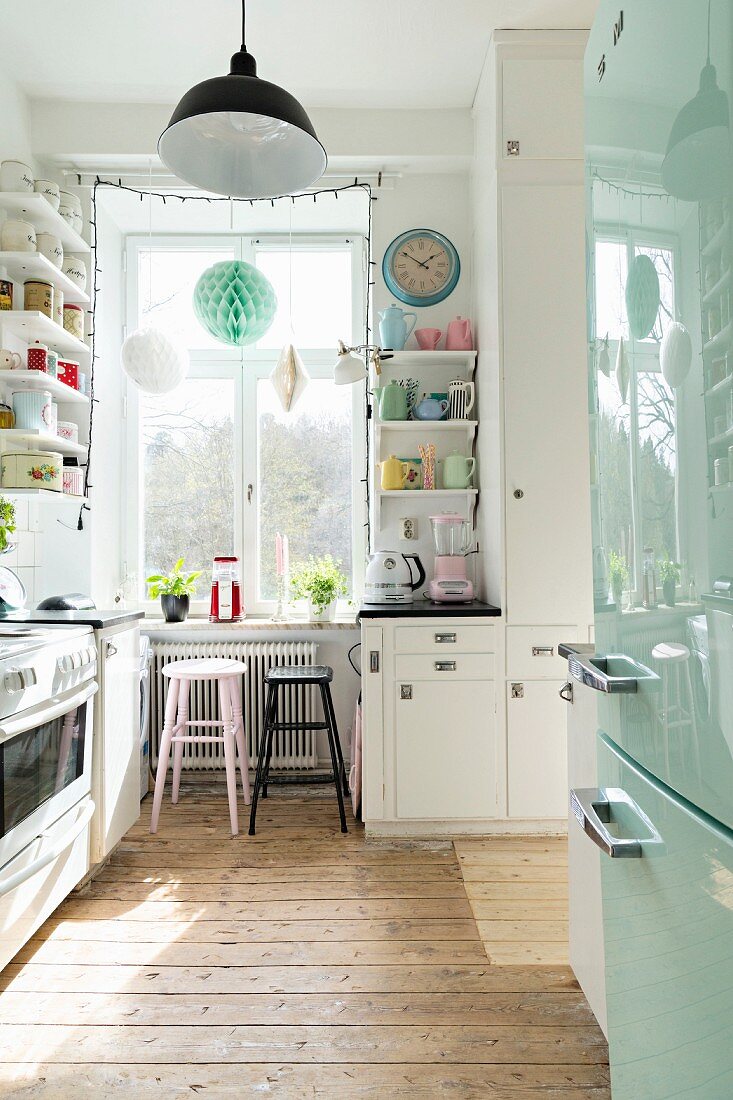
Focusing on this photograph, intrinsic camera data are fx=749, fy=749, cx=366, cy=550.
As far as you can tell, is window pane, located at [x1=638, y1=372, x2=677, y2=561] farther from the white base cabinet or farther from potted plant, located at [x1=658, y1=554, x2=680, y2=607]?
the white base cabinet

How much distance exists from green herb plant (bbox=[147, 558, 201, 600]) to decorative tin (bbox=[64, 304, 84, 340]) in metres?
1.17

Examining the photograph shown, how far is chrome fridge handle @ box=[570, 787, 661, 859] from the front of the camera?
74cm

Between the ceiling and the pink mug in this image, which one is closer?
the ceiling

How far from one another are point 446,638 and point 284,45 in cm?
246

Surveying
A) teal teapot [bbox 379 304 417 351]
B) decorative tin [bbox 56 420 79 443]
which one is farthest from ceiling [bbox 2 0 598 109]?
decorative tin [bbox 56 420 79 443]

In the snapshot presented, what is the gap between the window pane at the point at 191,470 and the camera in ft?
12.9

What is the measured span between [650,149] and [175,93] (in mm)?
3320

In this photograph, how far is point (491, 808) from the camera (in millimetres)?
2949

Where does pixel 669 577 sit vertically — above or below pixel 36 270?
below

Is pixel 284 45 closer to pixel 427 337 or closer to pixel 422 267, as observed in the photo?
pixel 422 267

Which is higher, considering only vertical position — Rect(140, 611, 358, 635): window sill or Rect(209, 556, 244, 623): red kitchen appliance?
Rect(209, 556, 244, 623): red kitchen appliance

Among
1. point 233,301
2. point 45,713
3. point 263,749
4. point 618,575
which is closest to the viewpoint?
point 618,575

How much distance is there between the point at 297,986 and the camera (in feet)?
6.40

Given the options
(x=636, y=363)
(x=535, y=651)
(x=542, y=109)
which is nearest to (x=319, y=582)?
(x=535, y=651)
